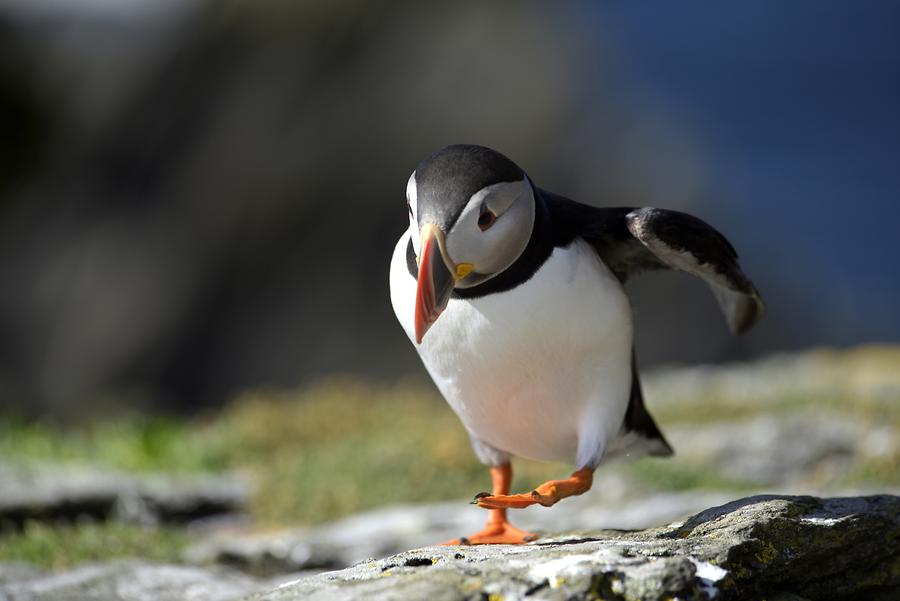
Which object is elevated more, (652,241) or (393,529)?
(652,241)

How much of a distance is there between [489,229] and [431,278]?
0.30m

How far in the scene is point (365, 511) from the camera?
7719 mm

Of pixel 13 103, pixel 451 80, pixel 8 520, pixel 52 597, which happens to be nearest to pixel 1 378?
pixel 13 103

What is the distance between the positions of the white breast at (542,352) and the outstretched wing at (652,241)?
97 mm

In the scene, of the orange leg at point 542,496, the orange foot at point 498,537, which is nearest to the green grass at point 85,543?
the orange foot at point 498,537

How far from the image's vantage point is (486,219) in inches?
139

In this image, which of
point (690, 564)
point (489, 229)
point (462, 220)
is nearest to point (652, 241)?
point (489, 229)

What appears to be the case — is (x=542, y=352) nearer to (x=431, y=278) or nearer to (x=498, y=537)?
(x=431, y=278)

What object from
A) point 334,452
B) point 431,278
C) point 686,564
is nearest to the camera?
point 686,564

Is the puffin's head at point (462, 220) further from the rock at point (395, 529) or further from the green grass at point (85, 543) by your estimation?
the green grass at point (85, 543)

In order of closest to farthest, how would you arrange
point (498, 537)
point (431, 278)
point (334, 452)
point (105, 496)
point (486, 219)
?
point (431, 278), point (486, 219), point (498, 537), point (105, 496), point (334, 452)

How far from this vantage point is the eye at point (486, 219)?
352cm

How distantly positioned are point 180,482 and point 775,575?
5577mm

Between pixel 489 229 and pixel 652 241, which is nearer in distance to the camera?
pixel 489 229
